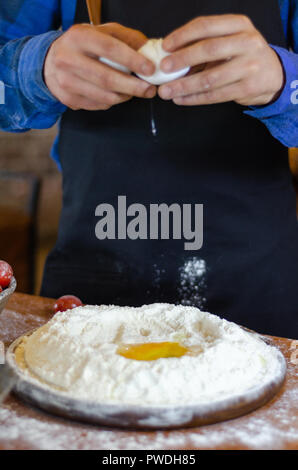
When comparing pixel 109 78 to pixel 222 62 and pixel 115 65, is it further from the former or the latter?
pixel 222 62

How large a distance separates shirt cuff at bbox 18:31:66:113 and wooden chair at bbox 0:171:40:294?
67.1 inches

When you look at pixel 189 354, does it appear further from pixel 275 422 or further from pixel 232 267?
pixel 232 267

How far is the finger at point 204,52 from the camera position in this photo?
795 mm

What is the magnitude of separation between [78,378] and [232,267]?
66 centimetres

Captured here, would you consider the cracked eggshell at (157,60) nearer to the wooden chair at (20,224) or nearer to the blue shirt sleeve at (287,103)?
the blue shirt sleeve at (287,103)

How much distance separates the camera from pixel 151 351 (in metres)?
0.74

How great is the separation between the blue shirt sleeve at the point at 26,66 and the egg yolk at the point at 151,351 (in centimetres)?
58

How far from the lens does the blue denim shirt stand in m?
1.01

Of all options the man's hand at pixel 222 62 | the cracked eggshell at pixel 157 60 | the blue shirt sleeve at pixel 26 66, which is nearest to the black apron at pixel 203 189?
the blue shirt sleeve at pixel 26 66

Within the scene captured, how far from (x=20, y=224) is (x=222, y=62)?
84.5 inches

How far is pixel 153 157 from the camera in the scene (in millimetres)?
1271

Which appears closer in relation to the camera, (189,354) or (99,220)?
(189,354)
